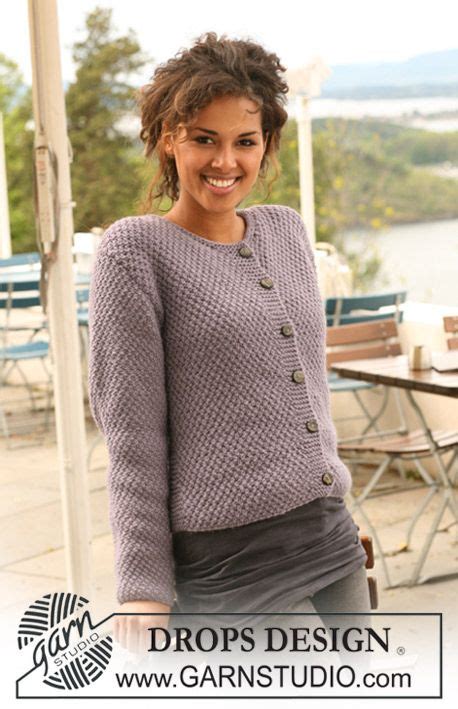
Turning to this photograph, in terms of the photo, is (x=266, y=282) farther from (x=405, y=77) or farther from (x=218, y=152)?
(x=405, y=77)

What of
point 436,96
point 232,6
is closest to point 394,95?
point 436,96

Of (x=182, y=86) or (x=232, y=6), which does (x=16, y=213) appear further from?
(x=182, y=86)

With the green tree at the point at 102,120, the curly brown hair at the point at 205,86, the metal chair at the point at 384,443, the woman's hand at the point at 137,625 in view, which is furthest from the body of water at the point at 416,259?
the woman's hand at the point at 137,625

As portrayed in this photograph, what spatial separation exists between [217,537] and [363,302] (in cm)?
475

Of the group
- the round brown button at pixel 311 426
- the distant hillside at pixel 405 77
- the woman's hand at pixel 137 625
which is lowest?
the woman's hand at pixel 137 625

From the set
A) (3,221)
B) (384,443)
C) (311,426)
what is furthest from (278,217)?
(3,221)

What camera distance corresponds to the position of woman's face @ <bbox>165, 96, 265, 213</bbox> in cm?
207

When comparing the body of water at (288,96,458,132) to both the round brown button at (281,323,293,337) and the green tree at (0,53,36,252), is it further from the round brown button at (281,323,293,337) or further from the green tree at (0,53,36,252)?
the round brown button at (281,323,293,337)

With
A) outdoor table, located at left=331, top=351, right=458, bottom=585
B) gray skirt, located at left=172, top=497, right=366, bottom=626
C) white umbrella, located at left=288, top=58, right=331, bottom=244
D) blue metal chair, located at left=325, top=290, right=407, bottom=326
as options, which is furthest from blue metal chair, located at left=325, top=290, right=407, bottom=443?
gray skirt, located at left=172, top=497, right=366, bottom=626

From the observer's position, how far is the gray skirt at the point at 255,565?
79.6 inches

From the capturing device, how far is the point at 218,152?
2.08 m

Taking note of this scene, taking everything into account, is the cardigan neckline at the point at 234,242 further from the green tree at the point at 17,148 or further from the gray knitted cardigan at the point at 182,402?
the green tree at the point at 17,148

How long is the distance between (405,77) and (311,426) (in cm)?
1978

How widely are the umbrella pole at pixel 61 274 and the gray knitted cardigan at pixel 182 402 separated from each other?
5.49 feet
